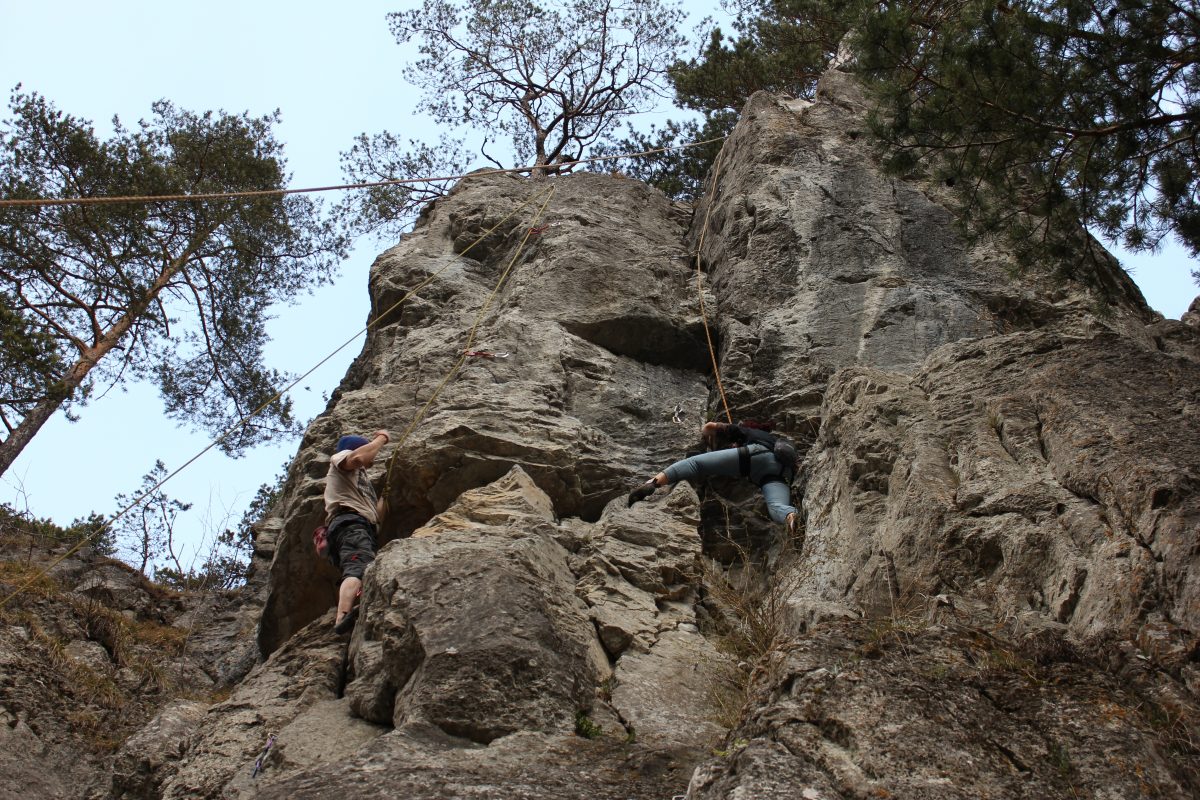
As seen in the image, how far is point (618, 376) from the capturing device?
9.20 m

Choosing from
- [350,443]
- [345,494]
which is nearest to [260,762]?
[345,494]

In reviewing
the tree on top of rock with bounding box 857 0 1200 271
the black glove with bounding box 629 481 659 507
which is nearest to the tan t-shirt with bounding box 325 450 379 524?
the black glove with bounding box 629 481 659 507

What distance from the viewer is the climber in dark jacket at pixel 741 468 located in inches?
305

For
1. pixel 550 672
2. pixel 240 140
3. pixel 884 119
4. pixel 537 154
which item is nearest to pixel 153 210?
pixel 240 140

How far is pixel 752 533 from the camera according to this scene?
7945 millimetres

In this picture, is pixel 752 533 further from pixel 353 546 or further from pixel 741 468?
pixel 353 546

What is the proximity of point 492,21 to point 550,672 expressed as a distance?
14.6 meters

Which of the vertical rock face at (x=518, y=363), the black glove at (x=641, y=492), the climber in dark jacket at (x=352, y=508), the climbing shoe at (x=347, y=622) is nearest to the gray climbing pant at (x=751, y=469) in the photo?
the black glove at (x=641, y=492)

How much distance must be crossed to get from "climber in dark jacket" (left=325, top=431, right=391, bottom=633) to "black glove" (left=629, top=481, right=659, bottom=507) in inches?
68.1

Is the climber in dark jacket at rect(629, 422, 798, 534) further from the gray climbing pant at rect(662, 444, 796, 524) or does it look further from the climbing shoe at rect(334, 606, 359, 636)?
the climbing shoe at rect(334, 606, 359, 636)

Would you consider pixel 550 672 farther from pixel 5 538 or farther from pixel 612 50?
pixel 612 50

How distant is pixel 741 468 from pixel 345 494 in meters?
2.67

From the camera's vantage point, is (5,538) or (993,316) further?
(5,538)

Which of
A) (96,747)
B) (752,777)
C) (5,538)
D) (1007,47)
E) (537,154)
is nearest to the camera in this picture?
(752,777)
